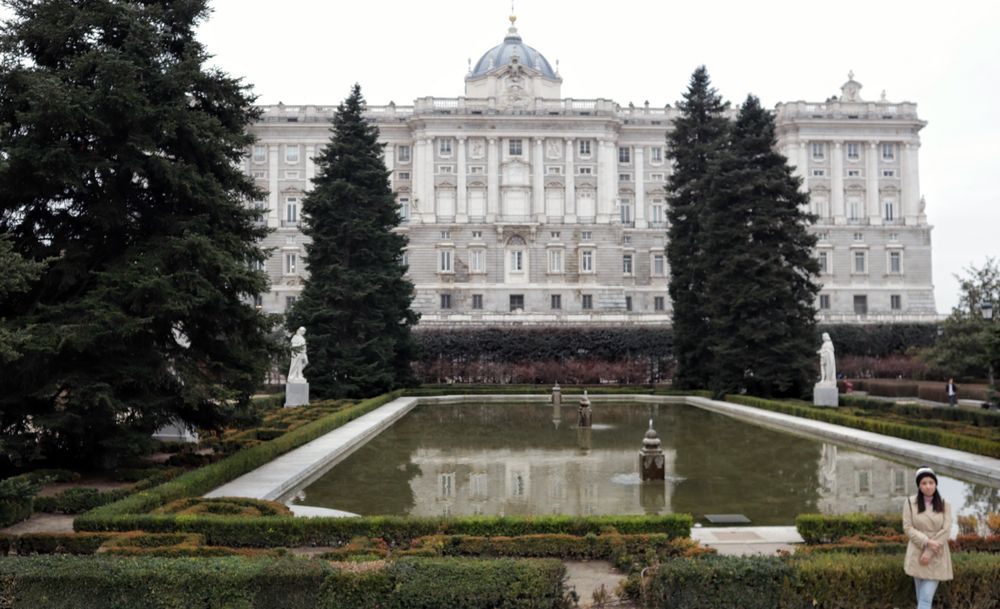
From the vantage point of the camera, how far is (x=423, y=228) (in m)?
64.6

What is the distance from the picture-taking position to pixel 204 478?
493 inches

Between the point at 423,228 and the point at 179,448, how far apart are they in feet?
163

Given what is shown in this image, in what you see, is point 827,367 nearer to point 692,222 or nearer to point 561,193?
point 692,222

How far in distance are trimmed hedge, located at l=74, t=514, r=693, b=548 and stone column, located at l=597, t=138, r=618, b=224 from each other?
58.0 meters

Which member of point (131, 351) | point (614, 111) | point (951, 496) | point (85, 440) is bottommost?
point (951, 496)

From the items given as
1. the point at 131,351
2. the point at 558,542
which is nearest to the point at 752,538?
the point at 558,542

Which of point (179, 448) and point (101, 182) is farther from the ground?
point (101, 182)

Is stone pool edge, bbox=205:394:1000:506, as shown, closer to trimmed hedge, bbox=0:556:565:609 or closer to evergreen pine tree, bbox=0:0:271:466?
evergreen pine tree, bbox=0:0:271:466

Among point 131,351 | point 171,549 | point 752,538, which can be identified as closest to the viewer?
point 171,549

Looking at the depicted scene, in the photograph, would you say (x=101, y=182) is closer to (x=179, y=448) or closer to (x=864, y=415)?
(x=179, y=448)

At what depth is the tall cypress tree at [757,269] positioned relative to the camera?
30578 mm

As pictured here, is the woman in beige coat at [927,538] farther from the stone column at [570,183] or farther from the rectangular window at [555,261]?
the stone column at [570,183]

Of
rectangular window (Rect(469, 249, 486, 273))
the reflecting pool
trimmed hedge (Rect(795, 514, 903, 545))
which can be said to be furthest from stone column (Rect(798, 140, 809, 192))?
trimmed hedge (Rect(795, 514, 903, 545))

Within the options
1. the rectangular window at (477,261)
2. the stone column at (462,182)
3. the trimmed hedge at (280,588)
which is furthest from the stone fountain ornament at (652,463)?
the stone column at (462,182)
